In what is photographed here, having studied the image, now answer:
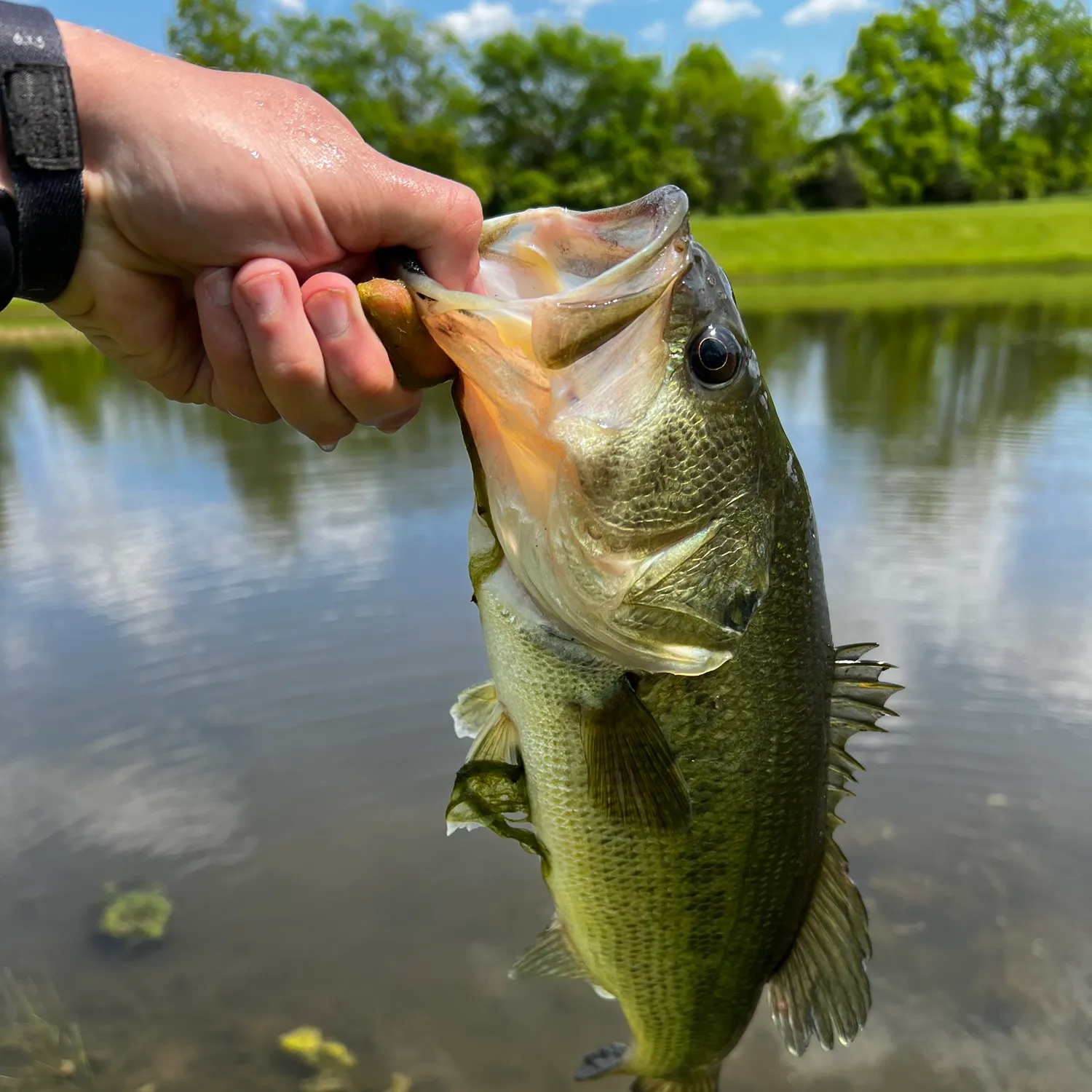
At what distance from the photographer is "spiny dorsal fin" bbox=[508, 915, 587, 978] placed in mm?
2053

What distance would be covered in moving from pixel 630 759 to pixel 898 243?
33.9 meters

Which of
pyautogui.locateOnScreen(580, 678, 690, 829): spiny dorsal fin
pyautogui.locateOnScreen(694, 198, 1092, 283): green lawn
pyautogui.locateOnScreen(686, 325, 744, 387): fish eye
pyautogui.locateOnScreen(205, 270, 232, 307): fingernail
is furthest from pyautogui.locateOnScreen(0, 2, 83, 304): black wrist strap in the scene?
pyautogui.locateOnScreen(694, 198, 1092, 283): green lawn

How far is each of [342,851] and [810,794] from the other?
2978mm

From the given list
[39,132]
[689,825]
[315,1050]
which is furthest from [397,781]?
[39,132]

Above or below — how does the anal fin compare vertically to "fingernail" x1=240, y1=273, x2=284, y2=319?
below

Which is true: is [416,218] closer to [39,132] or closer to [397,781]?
[39,132]

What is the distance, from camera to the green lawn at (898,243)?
Answer: 30.2 m

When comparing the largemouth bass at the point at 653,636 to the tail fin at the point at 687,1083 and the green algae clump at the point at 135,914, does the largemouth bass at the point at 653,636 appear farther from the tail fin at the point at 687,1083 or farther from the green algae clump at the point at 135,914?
the green algae clump at the point at 135,914

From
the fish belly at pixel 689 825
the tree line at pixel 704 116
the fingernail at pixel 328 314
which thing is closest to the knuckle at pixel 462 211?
the fingernail at pixel 328 314

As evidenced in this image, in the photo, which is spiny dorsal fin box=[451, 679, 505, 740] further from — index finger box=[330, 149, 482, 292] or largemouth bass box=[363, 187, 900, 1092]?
index finger box=[330, 149, 482, 292]

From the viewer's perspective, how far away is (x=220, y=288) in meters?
1.72

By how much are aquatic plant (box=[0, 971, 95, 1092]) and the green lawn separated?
2825 centimetres

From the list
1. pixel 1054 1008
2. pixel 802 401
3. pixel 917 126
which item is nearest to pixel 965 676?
pixel 1054 1008

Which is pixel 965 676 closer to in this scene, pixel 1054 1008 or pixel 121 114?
pixel 1054 1008
